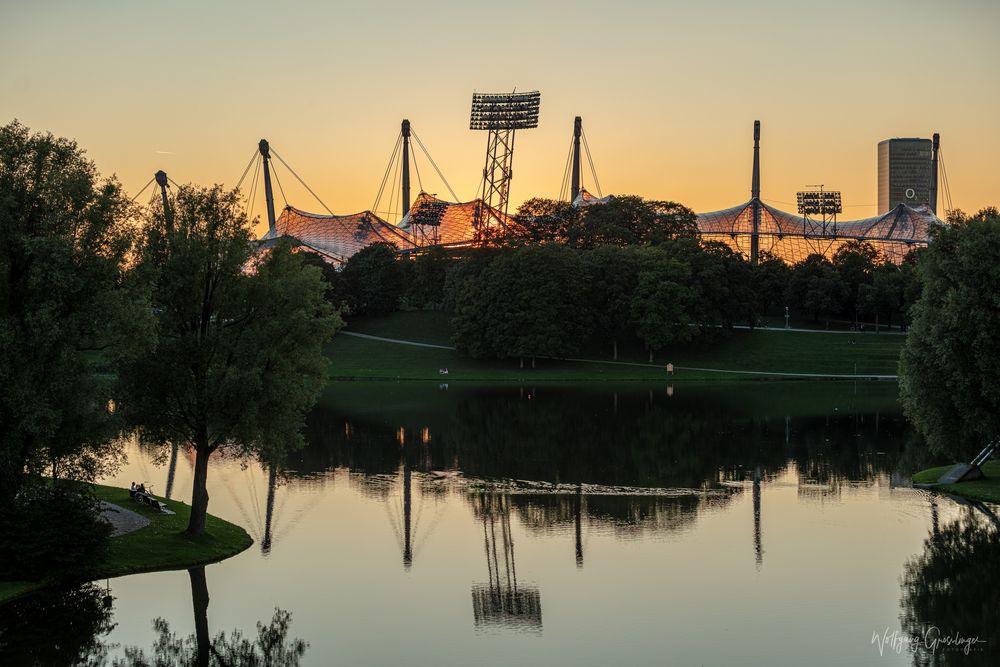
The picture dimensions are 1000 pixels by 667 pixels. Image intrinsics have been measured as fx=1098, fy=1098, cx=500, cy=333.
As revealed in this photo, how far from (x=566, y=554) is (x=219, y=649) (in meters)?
9.41

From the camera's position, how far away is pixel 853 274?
108 meters

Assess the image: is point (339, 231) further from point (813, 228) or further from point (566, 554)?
point (566, 554)

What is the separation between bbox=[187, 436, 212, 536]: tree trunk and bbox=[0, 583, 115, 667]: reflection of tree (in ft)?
12.4

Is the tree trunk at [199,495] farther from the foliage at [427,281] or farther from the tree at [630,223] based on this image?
the tree at [630,223]

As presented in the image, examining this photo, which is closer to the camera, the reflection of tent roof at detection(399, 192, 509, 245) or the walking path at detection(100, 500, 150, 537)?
the walking path at detection(100, 500, 150, 537)

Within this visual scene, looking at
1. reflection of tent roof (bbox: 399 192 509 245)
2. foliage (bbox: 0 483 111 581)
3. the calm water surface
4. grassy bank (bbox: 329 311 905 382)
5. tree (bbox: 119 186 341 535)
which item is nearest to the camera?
the calm water surface

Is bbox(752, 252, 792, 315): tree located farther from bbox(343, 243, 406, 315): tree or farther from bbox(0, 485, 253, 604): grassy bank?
bbox(0, 485, 253, 604): grassy bank

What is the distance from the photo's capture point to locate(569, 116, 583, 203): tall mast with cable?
142 m

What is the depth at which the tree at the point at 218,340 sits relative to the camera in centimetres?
2661

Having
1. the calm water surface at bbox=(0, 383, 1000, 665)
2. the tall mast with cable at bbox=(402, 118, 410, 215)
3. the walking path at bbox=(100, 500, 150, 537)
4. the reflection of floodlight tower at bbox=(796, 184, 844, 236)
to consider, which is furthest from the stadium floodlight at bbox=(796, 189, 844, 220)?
the walking path at bbox=(100, 500, 150, 537)

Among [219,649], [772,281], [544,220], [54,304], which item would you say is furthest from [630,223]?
[219,649]

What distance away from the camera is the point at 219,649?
20344mm

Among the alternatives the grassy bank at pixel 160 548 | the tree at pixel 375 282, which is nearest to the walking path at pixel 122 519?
the grassy bank at pixel 160 548

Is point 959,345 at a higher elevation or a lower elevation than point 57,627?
higher
